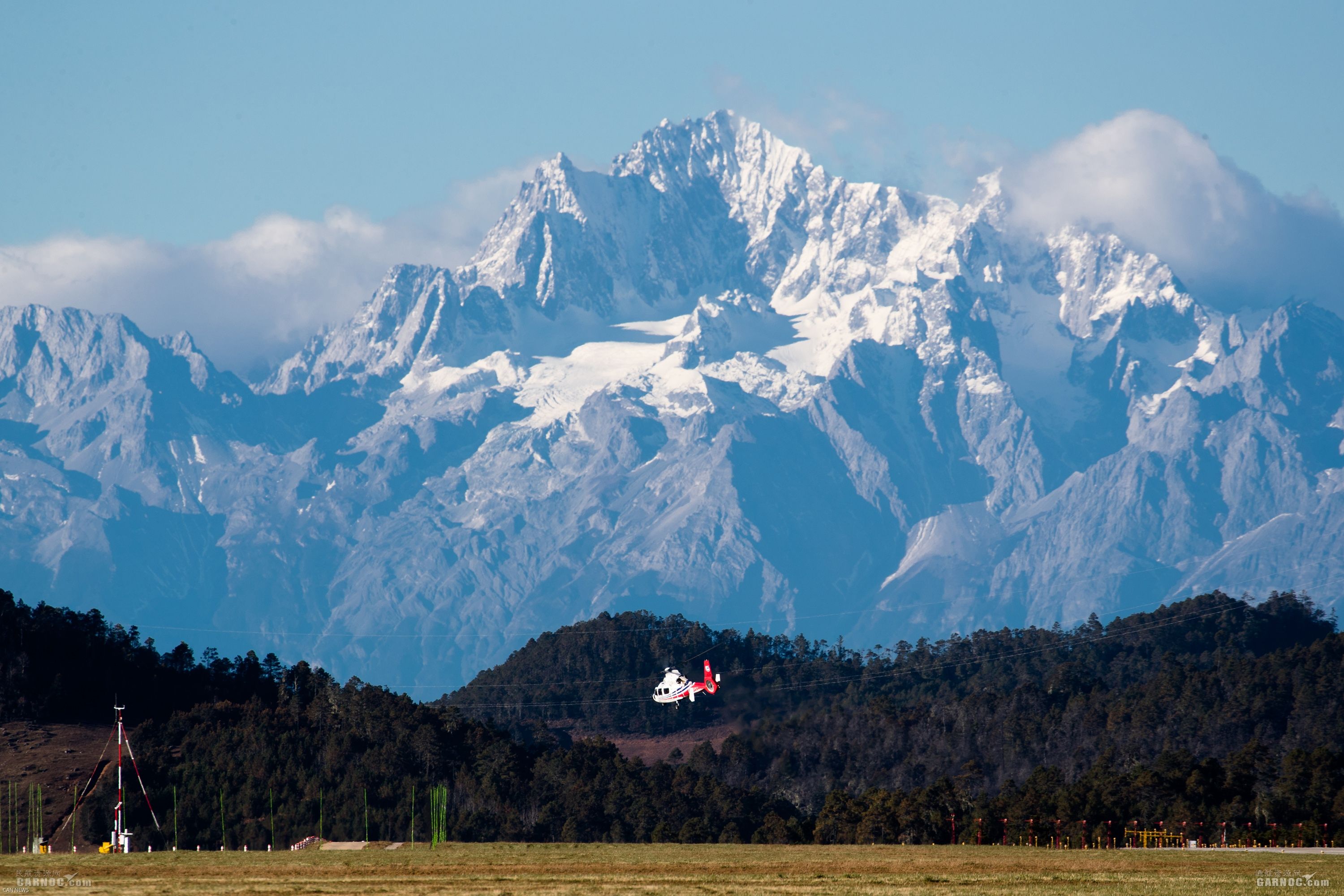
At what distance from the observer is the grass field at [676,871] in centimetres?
7338

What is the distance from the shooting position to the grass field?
73.4m

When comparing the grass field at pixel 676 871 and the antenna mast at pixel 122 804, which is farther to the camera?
the antenna mast at pixel 122 804

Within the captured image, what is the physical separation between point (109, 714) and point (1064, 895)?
141 meters

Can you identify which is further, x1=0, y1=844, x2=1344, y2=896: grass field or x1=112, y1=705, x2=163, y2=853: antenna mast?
x1=112, y1=705, x2=163, y2=853: antenna mast

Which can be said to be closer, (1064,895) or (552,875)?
(1064,895)

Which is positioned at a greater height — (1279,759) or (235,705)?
(235,705)

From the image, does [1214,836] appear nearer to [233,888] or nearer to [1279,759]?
[1279,759]

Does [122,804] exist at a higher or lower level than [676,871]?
higher

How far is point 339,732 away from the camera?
18562 centimetres

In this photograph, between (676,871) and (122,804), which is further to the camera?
(122,804)

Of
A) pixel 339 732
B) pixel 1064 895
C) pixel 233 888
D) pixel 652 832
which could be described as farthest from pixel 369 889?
pixel 339 732

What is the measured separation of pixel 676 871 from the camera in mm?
83438

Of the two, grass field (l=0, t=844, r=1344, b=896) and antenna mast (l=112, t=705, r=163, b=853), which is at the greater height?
antenna mast (l=112, t=705, r=163, b=853)

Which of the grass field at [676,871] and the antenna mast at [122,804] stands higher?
the antenna mast at [122,804]
